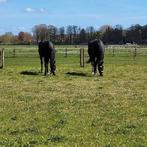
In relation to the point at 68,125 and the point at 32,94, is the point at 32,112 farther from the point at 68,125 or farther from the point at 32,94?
the point at 32,94

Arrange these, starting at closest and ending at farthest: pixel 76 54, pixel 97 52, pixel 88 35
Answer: pixel 97 52 → pixel 76 54 → pixel 88 35

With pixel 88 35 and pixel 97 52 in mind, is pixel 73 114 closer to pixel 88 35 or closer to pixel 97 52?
pixel 97 52

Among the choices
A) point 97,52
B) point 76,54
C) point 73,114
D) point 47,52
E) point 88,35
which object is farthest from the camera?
point 88,35

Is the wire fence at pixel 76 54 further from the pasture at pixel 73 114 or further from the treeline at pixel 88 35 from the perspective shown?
the treeline at pixel 88 35

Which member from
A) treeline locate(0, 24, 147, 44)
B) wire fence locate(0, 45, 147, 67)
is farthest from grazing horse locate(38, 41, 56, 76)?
treeline locate(0, 24, 147, 44)

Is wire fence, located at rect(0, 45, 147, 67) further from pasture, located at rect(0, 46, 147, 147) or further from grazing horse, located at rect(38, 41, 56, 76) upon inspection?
pasture, located at rect(0, 46, 147, 147)

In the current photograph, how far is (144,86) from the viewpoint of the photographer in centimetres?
2061

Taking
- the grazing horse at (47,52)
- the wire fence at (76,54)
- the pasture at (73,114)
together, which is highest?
the grazing horse at (47,52)

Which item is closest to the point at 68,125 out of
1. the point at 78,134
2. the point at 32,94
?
the point at 78,134

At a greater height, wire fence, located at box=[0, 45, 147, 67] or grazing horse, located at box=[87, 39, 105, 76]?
grazing horse, located at box=[87, 39, 105, 76]

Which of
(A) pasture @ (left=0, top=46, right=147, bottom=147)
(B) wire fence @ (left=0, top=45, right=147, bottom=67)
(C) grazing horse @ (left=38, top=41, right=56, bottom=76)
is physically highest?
(C) grazing horse @ (left=38, top=41, right=56, bottom=76)

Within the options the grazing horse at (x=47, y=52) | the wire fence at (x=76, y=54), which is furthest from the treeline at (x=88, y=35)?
the grazing horse at (x=47, y=52)

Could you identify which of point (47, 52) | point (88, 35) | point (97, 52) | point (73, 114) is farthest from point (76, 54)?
point (88, 35)

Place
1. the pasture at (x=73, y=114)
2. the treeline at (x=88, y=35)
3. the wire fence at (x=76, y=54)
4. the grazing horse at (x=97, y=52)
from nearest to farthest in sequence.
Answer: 1. the pasture at (x=73, y=114)
2. the grazing horse at (x=97, y=52)
3. the wire fence at (x=76, y=54)
4. the treeline at (x=88, y=35)
